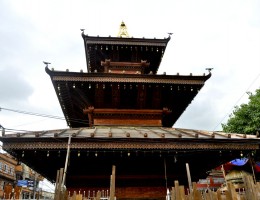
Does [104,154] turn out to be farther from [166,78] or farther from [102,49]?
[102,49]

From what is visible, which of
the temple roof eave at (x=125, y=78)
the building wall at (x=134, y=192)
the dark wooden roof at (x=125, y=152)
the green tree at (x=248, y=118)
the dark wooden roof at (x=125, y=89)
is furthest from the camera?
the green tree at (x=248, y=118)

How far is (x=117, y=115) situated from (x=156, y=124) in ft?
6.28

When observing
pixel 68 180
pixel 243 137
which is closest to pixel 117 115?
pixel 68 180

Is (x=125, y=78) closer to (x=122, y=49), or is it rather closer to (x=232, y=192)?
(x=122, y=49)

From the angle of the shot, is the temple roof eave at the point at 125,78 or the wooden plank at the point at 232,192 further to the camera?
the temple roof eave at the point at 125,78

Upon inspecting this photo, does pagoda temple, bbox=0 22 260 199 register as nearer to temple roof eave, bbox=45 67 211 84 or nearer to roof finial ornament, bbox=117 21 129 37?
temple roof eave, bbox=45 67 211 84

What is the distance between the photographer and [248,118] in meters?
25.5

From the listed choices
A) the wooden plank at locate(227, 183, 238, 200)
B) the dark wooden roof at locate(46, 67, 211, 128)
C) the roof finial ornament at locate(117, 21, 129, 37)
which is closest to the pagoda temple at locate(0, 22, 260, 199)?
the dark wooden roof at locate(46, 67, 211, 128)

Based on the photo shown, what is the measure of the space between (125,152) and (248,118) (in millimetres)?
21068

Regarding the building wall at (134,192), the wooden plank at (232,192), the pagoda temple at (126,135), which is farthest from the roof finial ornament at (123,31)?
the wooden plank at (232,192)

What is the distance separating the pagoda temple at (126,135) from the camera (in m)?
8.33

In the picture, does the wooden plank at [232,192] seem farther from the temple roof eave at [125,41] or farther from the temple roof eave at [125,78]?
the temple roof eave at [125,41]

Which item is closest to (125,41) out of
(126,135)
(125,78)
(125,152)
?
(125,78)

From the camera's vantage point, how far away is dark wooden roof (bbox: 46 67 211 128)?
430 inches
